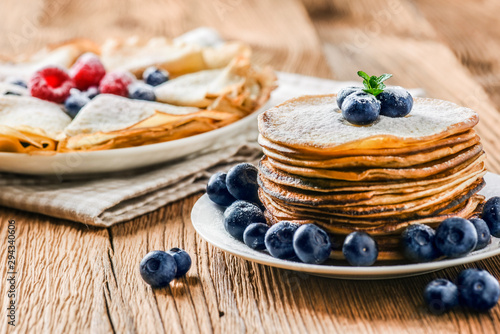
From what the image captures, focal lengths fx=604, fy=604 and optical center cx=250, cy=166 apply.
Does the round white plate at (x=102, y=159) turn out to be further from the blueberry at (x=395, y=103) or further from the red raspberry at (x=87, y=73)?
the blueberry at (x=395, y=103)

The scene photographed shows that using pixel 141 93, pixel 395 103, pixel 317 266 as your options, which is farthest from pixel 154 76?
pixel 317 266

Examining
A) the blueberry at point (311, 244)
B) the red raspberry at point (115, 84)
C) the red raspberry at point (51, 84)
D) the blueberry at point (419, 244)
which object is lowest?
the red raspberry at point (51, 84)

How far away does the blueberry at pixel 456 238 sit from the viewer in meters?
1.14

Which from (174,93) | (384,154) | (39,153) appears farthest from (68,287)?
(174,93)

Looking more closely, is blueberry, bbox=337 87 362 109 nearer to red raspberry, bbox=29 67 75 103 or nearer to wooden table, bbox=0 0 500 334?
wooden table, bbox=0 0 500 334

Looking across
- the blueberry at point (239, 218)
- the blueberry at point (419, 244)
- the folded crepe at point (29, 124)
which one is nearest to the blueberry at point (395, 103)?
the blueberry at point (419, 244)

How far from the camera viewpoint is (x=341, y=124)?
50.5 inches

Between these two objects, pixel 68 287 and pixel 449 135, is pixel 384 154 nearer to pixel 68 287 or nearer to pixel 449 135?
pixel 449 135

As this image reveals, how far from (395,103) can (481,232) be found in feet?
1.04

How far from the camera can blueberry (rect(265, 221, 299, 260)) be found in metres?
1.21

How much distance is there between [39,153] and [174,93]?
22.3 inches

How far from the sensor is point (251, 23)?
157 inches

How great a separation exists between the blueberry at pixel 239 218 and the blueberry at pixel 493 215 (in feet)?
1.59

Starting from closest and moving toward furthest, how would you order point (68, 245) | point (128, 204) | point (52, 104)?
point (68, 245) → point (128, 204) → point (52, 104)
